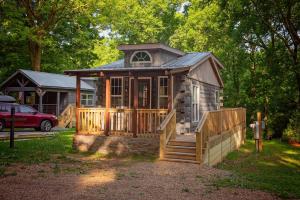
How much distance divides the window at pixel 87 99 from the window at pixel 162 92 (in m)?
18.0

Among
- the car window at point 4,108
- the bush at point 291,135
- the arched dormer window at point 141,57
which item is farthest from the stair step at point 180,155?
the car window at point 4,108

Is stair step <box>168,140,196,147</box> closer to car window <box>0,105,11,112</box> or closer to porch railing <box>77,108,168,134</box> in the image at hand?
porch railing <box>77,108,168,134</box>

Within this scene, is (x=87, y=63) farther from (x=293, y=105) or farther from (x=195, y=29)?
(x=293, y=105)

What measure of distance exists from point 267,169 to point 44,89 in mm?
20172

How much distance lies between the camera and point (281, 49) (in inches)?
775

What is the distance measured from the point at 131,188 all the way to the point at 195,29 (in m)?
30.5

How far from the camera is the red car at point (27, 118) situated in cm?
2181

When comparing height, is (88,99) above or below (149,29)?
below

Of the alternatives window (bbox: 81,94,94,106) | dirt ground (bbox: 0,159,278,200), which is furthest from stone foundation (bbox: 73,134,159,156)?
window (bbox: 81,94,94,106)

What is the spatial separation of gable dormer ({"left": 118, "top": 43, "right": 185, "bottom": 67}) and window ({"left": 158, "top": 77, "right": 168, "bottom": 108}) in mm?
862

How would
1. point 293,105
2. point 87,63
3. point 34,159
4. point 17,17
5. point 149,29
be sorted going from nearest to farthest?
point 34,159, point 293,105, point 17,17, point 87,63, point 149,29

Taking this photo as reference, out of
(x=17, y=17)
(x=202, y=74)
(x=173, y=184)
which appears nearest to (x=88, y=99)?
(x=17, y=17)

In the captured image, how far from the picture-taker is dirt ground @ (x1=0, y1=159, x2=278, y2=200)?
322 inches

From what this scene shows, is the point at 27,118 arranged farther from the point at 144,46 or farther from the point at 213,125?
the point at 213,125
